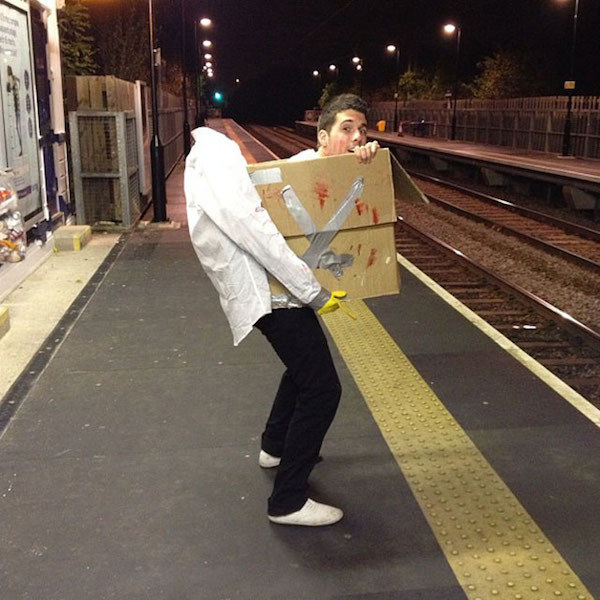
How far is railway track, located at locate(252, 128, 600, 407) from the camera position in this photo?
19.7ft

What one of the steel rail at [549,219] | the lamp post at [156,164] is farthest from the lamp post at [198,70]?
the steel rail at [549,219]

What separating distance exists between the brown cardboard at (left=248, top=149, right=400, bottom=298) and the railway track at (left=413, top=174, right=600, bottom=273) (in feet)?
22.9

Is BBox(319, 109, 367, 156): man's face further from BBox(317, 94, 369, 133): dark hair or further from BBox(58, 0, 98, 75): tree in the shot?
BBox(58, 0, 98, 75): tree

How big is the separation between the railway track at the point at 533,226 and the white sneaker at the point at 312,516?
23.7 feet

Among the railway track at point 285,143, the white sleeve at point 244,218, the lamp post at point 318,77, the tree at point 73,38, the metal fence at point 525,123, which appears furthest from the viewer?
the lamp post at point 318,77

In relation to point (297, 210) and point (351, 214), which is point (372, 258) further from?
point (297, 210)

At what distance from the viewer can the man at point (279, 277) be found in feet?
9.53

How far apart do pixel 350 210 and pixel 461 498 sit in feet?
4.53

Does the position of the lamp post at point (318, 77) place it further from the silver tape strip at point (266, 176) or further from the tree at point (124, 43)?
the silver tape strip at point (266, 176)

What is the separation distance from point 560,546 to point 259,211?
1.76m

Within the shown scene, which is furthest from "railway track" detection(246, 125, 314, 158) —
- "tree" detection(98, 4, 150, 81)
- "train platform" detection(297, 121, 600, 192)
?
"tree" detection(98, 4, 150, 81)

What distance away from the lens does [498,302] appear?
800cm

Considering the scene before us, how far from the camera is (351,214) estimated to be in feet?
10.6

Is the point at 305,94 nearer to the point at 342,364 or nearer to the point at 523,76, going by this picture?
the point at 523,76
